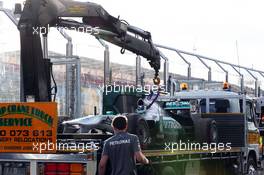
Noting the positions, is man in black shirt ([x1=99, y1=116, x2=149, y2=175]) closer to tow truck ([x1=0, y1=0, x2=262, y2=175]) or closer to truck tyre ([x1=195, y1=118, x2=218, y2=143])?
tow truck ([x1=0, y1=0, x2=262, y2=175])

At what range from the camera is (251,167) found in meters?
14.5

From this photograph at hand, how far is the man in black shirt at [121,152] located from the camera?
7156 mm

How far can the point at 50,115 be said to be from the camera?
7.90 m

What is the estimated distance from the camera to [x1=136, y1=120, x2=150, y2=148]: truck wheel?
30.8 feet

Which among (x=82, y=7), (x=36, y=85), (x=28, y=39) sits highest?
(x=82, y=7)

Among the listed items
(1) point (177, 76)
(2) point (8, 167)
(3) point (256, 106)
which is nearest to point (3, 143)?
(2) point (8, 167)

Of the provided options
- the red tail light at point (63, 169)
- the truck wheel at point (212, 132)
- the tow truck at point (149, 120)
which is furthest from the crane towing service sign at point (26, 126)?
the truck wheel at point (212, 132)

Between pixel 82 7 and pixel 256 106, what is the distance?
6.75 meters

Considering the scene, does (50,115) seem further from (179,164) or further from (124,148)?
(179,164)

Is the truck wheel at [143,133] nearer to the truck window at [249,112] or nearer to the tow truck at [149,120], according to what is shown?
the tow truck at [149,120]

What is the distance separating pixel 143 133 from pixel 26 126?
229cm

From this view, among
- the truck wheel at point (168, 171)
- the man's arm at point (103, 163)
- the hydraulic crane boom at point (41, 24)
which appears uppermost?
the hydraulic crane boom at point (41, 24)

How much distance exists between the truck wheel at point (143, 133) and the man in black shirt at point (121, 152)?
2.13m

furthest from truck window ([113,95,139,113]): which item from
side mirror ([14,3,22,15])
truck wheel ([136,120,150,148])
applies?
side mirror ([14,3,22,15])
